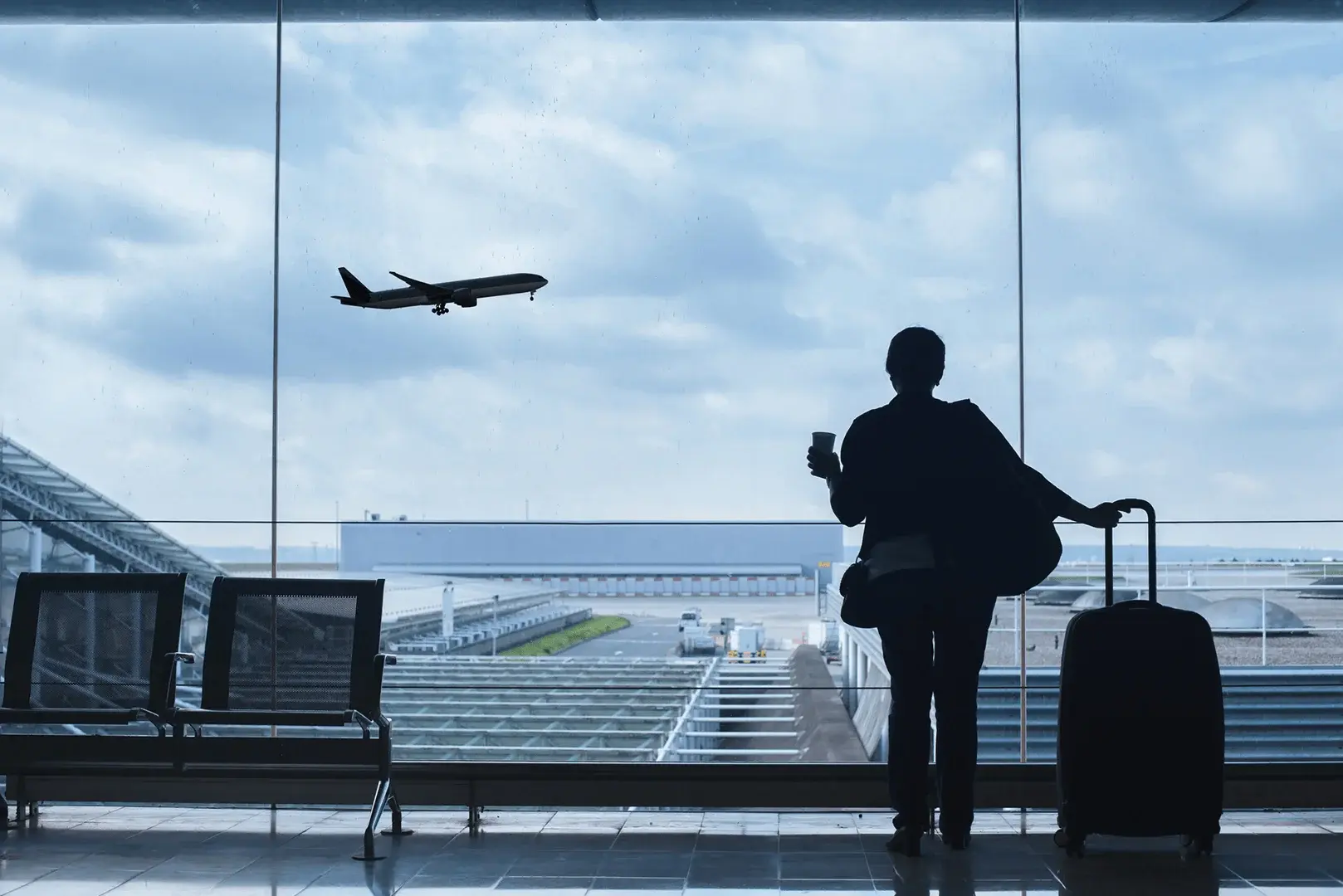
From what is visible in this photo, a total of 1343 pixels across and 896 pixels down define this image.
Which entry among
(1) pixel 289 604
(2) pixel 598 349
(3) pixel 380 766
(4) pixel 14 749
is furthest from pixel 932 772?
(4) pixel 14 749

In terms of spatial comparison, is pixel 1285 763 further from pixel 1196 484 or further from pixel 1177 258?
pixel 1177 258

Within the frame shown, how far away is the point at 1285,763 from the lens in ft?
10.8

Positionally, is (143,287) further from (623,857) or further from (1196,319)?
(1196,319)

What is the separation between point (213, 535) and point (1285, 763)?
330cm

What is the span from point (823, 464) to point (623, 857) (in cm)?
115

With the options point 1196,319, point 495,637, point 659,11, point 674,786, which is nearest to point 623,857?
point 674,786

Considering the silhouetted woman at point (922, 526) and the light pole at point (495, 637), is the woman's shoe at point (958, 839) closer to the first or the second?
the silhouetted woman at point (922, 526)

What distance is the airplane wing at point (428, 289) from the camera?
4.19 m

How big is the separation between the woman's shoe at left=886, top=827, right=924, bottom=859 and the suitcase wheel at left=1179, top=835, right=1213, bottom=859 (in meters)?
0.66

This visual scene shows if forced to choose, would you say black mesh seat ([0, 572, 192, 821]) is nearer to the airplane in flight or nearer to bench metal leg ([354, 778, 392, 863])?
bench metal leg ([354, 778, 392, 863])

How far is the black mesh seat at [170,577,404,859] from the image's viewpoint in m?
3.06

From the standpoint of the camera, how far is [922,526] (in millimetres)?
2779

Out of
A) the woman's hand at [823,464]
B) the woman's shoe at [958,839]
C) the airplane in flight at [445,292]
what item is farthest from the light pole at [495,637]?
the woman's shoe at [958,839]

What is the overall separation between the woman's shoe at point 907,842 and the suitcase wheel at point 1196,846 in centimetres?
66
